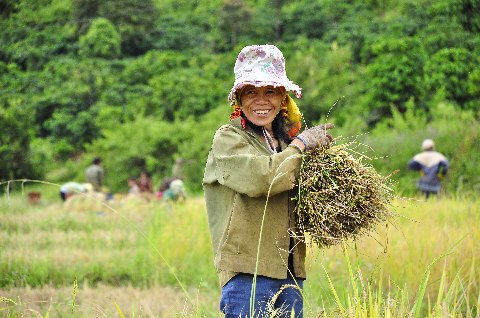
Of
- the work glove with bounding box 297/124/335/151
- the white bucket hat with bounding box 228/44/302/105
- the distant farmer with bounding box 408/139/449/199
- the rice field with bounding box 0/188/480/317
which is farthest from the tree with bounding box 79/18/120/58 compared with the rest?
the work glove with bounding box 297/124/335/151

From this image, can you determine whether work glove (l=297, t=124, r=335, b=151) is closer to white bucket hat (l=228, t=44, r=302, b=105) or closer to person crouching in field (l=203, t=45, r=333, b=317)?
person crouching in field (l=203, t=45, r=333, b=317)

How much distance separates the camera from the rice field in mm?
4180

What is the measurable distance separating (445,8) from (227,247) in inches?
491

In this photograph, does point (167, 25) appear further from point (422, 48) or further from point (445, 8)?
point (445, 8)

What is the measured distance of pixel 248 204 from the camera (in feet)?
8.21

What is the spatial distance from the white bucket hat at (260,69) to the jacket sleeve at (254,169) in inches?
9.8

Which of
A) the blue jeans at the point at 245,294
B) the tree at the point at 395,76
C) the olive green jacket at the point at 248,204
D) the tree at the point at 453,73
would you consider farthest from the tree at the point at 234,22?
the blue jeans at the point at 245,294

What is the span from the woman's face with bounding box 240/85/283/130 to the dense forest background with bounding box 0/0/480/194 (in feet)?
28.4

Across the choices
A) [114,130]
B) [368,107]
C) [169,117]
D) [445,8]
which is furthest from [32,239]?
[169,117]

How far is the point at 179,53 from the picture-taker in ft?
115

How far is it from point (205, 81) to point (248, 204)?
27933 millimetres

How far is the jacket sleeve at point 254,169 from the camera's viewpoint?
92.6 inches

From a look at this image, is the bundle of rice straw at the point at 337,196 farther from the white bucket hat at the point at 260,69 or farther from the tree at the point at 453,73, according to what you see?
the tree at the point at 453,73

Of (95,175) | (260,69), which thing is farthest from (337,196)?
(95,175)
